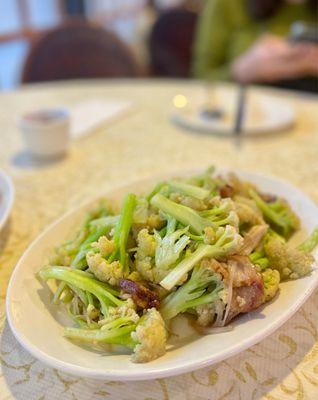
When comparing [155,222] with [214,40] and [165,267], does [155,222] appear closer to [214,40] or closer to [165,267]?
[165,267]

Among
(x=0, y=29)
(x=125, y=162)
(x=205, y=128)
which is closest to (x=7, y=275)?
(x=125, y=162)

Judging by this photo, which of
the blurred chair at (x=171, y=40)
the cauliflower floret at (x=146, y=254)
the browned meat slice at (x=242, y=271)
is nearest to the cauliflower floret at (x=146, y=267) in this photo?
the cauliflower floret at (x=146, y=254)

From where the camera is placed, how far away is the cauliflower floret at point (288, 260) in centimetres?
65

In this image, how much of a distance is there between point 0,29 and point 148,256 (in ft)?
12.3

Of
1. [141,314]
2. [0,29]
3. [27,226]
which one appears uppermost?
[141,314]

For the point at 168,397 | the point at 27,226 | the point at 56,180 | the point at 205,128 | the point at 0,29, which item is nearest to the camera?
the point at 168,397

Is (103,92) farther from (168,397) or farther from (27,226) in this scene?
(168,397)

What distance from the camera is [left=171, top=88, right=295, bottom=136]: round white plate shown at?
1.45 m

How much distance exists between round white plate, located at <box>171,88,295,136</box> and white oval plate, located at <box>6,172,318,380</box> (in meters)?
0.88

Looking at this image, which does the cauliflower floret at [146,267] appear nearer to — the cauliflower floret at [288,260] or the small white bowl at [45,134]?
the cauliflower floret at [288,260]

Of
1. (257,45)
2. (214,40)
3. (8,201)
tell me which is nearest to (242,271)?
(8,201)

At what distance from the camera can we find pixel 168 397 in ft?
1.82

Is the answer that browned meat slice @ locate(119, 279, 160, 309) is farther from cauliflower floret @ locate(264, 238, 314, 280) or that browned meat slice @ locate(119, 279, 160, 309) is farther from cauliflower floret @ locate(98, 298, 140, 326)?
cauliflower floret @ locate(264, 238, 314, 280)

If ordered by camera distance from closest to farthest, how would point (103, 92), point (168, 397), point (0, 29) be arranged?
point (168, 397) < point (103, 92) < point (0, 29)
